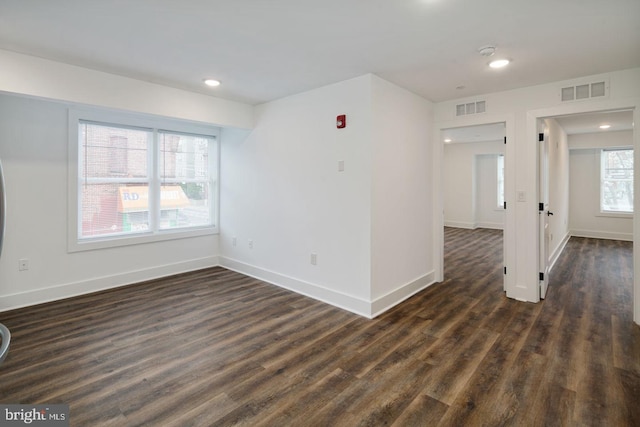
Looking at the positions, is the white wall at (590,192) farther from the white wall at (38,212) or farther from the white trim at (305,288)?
the white wall at (38,212)

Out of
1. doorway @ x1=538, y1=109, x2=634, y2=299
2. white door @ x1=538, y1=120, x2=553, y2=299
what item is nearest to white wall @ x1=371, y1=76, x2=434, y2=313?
white door @ x1=538, y1=120, x2=553, y2=299

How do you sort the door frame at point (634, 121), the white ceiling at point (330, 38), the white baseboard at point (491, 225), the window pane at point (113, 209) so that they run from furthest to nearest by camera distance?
the white baseboard at point (491, 225) → the window pane at point (113, 209) → the door frame at point (634, 121) → the white ceiling at point (330, 38)

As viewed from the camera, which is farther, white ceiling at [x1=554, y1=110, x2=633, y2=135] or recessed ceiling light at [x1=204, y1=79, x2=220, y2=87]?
white ceiling at [x1=554, y1=110, x2=633, y2=135]

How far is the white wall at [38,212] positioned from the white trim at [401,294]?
3.42 meters

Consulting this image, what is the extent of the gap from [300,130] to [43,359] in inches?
128

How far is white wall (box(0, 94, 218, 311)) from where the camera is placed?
11.7 ft

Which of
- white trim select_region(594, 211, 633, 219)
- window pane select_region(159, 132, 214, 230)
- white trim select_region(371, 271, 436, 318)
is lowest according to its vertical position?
white trim select_region(371, 271, 436, 318)

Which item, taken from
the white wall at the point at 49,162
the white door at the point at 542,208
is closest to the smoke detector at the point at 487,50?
the white door at the point at 542,208

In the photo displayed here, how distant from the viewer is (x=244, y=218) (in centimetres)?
504

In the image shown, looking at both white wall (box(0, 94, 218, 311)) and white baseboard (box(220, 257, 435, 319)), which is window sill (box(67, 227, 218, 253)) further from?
white baseboard (box(220, 257, 435, 319))

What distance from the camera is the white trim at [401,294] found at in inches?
138

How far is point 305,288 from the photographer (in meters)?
4.11

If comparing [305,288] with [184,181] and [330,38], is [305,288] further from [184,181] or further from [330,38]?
[330,38]

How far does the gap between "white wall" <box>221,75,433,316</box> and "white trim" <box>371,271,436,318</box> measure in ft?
0.04
